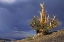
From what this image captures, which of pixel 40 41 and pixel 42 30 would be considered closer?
pixel 40 41

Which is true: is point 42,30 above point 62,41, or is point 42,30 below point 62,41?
above

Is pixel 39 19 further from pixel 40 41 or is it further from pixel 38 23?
pixel 40 41

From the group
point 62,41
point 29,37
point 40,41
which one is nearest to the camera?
point 62,41

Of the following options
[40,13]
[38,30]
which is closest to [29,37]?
[38,30]

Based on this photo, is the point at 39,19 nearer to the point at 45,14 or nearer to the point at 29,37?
the point at 45,14

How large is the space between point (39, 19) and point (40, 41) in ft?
28.1

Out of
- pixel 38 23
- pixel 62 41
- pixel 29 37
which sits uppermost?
pixel 38 23

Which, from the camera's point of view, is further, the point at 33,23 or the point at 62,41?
the point at 33,23

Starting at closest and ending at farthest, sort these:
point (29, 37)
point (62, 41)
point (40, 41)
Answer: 1. point (62, 41)
2. point (40, 41)
3. point (29, 37)

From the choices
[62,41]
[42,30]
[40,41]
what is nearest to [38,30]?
[42,30]

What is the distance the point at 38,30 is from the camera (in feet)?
129

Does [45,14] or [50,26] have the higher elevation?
[45,14]

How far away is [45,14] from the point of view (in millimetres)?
39500

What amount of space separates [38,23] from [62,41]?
11469 millimetres
